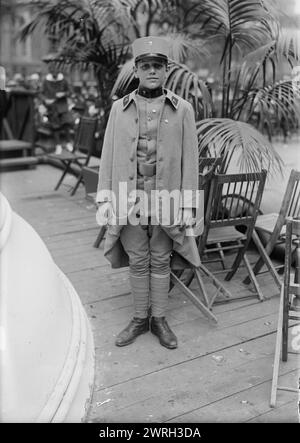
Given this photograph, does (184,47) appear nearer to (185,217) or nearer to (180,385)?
(185,217)

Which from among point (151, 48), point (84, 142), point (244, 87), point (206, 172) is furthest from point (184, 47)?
point (151, 48)

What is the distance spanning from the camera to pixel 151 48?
114 inches

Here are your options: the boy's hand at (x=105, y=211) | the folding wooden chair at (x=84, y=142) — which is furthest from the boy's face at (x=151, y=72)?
the folding wooden chair at (x=84, y=142)

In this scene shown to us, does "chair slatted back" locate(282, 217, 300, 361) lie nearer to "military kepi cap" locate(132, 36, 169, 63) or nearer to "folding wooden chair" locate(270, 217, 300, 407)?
"folding wooden chair" locate(270, 217, 300, 407)

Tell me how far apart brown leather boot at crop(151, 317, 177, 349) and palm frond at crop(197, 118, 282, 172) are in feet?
4.07

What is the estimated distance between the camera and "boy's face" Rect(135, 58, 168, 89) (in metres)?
2.93

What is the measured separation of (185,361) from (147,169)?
1.10 metres

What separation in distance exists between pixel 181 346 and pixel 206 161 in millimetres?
1410

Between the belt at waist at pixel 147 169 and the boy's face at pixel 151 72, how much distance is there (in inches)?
16.8

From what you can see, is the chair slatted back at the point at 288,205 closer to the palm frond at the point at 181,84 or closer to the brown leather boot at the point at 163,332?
the palm frond at the point at 181,84

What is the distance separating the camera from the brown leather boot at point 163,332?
3172mm

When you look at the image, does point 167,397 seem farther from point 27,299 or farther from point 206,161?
point 206,161

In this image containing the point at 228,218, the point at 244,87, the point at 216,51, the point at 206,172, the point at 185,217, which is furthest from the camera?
the point at 216,51

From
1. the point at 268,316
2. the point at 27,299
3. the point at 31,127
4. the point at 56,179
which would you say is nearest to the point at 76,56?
the point at 56,179
